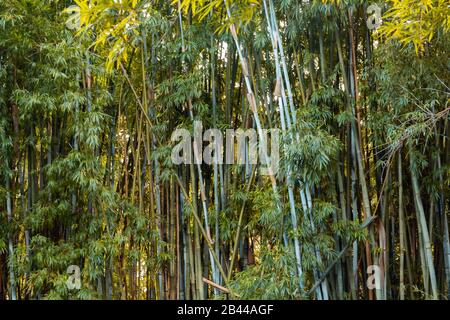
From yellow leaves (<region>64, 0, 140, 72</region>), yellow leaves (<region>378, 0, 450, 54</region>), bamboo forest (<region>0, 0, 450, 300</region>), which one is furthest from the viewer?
bamboo forest (<region>0, 0, 450, 300</region>)

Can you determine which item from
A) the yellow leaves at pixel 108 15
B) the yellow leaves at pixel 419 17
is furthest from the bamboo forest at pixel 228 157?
the yellow leaves at pixel 419 17

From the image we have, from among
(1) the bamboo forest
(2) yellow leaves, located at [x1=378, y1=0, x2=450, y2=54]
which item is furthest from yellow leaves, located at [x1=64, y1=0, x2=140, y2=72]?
(2) yellow leaves, located at [x1=378, y1=0, x2=450, y2=54]

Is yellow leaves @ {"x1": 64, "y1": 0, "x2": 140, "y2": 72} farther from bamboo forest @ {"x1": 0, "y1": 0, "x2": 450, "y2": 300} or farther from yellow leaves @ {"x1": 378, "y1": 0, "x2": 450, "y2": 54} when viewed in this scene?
yellow leaves @ {"x1": 378, "y1": 0, "x2": 450, "y2": 54}

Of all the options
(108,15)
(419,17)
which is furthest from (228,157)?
(419,17)

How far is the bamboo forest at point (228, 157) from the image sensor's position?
4094 millimetres

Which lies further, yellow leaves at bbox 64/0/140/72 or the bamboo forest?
the bamboo forest

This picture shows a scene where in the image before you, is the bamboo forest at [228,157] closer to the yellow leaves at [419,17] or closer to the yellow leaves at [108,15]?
the yellow leaves at [108,15]

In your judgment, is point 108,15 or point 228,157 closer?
point 108,15

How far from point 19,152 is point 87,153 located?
0.78m

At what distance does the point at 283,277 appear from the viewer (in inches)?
150

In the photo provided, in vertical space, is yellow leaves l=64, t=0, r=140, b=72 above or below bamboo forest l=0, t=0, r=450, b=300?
above

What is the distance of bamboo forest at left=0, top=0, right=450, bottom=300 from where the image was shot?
4.09m

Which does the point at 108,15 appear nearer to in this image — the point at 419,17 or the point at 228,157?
the point at 228,157

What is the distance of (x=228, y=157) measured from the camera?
4.73 m
